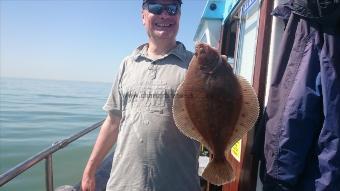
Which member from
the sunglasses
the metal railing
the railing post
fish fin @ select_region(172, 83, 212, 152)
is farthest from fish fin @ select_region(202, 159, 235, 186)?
the railing post

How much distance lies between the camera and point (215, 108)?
214 cm

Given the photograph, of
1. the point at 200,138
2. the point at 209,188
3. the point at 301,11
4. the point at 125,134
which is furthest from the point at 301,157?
the point at 209,188

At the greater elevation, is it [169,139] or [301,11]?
[301,11]

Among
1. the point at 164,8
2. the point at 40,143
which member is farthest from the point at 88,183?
the point at 40,143

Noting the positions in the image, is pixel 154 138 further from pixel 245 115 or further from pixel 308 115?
pixel 308 115

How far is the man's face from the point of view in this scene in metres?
2.49

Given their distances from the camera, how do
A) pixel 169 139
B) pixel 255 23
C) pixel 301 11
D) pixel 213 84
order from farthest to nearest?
pixel 255 23 → pixel 169 139 → pixel 213 84 → pixel 301 11

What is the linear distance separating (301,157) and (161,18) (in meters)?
1.31

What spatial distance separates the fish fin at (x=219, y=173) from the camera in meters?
2.09

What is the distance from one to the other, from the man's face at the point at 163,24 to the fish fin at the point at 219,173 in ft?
3.17

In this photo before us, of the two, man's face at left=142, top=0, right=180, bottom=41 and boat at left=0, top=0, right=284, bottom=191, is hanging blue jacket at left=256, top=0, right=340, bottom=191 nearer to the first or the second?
boat at left=0, top=0, right=284, bottom=191

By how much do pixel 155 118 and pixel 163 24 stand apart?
2.20ft

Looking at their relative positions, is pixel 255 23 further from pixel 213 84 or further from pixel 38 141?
pixel 38 141

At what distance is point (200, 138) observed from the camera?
7.16 ft
